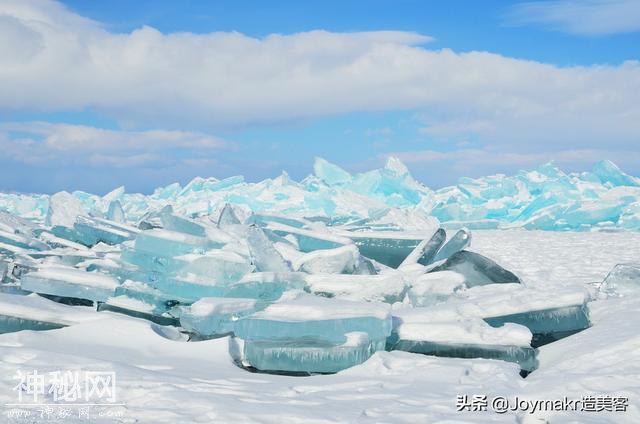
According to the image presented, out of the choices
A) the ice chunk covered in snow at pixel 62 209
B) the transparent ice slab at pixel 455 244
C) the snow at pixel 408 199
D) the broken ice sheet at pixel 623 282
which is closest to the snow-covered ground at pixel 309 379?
the broken ice sheet at pixel 623 282

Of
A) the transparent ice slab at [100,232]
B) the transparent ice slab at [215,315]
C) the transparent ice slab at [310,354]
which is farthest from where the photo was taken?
the transparent ice slab at [100,232]

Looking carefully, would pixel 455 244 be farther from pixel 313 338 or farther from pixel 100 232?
pixel 100 232

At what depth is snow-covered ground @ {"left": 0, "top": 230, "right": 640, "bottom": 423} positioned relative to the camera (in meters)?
2.65

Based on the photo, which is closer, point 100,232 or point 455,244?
point 455,244

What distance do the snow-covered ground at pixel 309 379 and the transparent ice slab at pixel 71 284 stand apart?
2.42 feet

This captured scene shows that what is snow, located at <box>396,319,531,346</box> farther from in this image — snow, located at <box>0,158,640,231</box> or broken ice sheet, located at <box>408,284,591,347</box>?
snow, located at <box>0,158,640,231</box>

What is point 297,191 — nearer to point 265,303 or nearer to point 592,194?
point 592,194

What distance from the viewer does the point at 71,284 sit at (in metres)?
5.02

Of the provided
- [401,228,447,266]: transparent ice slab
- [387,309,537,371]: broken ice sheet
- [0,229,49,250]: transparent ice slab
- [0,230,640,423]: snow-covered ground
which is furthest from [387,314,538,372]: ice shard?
[0,229,49,250]: transparent ice slab

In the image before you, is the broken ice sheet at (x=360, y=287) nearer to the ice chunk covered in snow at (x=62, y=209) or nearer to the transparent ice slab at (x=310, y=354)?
the transparent ice slab at (x=310, y=354)

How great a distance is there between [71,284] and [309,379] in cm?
257

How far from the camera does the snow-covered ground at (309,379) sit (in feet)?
8.70

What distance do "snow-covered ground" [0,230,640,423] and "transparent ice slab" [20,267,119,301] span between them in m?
0.74

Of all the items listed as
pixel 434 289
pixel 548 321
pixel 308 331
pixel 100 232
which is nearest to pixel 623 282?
pixel 548 321
